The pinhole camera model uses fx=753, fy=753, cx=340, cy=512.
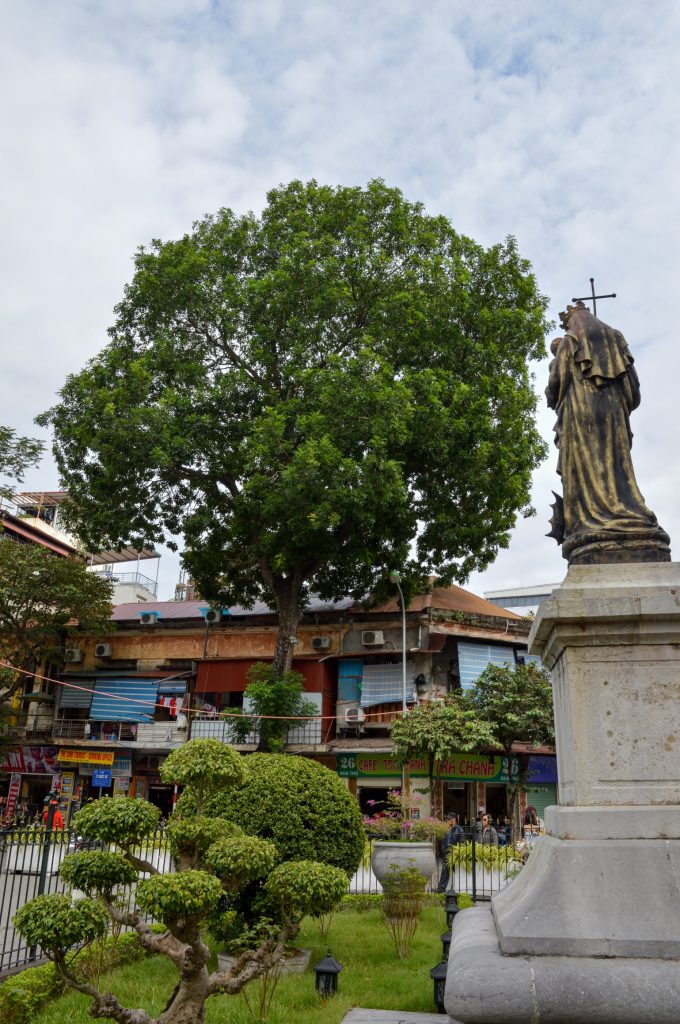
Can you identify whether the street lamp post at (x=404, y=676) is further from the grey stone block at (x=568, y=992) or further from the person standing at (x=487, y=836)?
the grey stone block at (x=568, y=992)

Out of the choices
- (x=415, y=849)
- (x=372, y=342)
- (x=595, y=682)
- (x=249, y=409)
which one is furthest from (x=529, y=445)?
(x=595, y=682)

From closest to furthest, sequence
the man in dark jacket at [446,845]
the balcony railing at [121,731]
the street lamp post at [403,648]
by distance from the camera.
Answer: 1. the man in dark jacket at [446,845]
2. the street lamp post at [403,648]
3. the balcony railing at [121,731]

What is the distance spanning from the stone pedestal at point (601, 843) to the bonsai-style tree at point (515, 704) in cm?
1631

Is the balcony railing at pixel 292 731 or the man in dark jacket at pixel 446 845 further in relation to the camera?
the balcony railing at pixel 292 731

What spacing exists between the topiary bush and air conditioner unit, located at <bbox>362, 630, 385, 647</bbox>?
16248 mm

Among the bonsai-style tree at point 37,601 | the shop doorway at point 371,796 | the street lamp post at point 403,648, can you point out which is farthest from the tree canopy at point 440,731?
the bonsai-style tree at point 37,601

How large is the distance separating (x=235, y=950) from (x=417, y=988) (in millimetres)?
1862

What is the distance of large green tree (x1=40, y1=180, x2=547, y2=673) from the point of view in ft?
56.6

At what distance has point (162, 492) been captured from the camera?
786 inches

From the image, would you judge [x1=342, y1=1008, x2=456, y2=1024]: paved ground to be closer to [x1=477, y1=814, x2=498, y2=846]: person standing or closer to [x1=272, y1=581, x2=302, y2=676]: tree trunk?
[x1=477, y1=814, x2=498, y2=846]: person standing

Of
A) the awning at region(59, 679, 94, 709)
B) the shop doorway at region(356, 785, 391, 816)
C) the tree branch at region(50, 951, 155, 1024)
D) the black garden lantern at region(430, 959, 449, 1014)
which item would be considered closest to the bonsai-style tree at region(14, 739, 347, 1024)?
the tree branch at region(50, 951, 155, 1024)

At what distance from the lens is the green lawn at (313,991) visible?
241 inches

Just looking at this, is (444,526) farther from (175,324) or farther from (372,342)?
(175,324)

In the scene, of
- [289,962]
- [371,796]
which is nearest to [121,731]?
[371,796]
